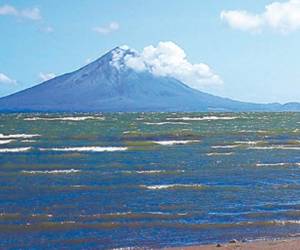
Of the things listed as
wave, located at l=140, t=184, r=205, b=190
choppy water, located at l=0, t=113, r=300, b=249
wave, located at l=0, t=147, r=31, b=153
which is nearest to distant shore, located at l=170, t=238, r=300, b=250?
choppy water, located at l=0, t=113, r=300, b=249

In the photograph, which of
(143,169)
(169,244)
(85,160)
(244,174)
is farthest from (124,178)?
(169,244)

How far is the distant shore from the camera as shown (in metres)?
16.7

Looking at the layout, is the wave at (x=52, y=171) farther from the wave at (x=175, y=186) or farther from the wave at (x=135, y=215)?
the wave at (x=135, y=215)

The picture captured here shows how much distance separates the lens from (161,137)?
6350 centimetres

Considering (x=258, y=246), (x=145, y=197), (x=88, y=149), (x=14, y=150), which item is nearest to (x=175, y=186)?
(x=145, y=197)

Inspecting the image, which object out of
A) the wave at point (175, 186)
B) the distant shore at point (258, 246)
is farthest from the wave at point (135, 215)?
the wave at point (175, 186)

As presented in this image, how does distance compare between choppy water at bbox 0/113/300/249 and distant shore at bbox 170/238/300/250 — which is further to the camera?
choppy water at bbox 0/113/300/249

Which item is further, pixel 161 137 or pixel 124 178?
pixel 161 137

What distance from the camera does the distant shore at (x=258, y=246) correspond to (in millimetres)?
16703

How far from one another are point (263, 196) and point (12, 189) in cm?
1124

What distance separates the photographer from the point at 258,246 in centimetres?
1708

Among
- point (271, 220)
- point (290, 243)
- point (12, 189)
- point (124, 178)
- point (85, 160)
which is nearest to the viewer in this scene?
point (290, 243)

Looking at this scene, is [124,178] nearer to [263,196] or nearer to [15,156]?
[263,196]

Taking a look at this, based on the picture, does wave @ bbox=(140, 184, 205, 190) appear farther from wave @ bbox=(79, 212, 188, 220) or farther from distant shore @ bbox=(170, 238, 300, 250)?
distant shore @ bbox=(170, 238, 300, 250)
